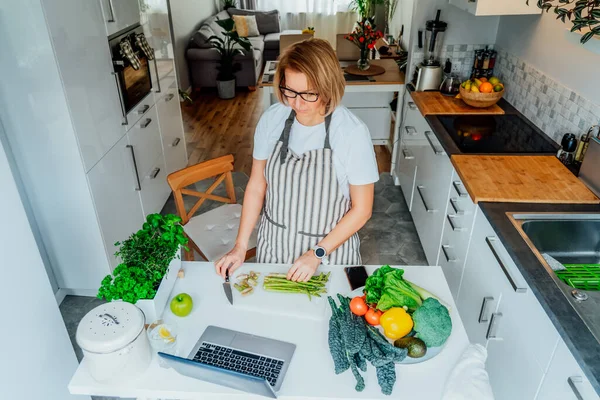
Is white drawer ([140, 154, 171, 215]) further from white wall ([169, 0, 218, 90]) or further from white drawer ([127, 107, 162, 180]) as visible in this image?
white wall ([169, 0, 218, 90])

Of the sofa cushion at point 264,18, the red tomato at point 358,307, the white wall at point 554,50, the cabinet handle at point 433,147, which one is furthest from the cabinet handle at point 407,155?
the sofa cushion at point 264,18

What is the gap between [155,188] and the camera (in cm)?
327

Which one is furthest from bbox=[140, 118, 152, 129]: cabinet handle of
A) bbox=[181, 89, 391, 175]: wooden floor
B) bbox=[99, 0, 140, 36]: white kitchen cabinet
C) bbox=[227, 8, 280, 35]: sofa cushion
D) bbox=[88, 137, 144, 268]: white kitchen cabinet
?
bbox=[227, 8, 280, 35]: sofa cushion

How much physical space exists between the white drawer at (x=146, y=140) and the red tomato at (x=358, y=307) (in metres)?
2.00

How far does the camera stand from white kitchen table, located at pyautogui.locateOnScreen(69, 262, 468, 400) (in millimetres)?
1149

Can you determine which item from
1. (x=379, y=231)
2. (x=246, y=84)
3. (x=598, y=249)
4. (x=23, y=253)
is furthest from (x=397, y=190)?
(x=246, y=84)

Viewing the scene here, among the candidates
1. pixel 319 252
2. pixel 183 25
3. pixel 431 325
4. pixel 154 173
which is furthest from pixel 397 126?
pixel 183 25

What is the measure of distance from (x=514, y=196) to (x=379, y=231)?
1.44 meters

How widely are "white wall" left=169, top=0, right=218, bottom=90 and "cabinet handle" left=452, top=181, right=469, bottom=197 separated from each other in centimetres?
439

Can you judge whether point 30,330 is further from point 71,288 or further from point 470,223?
point 470,223

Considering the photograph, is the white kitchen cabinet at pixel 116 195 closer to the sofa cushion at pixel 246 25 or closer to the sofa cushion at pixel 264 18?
the sofa cushion at pixel 246 25

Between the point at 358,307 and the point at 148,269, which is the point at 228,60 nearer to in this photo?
the point at 148,269

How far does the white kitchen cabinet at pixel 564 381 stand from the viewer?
3.81 feet

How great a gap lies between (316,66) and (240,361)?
2.82 ft
